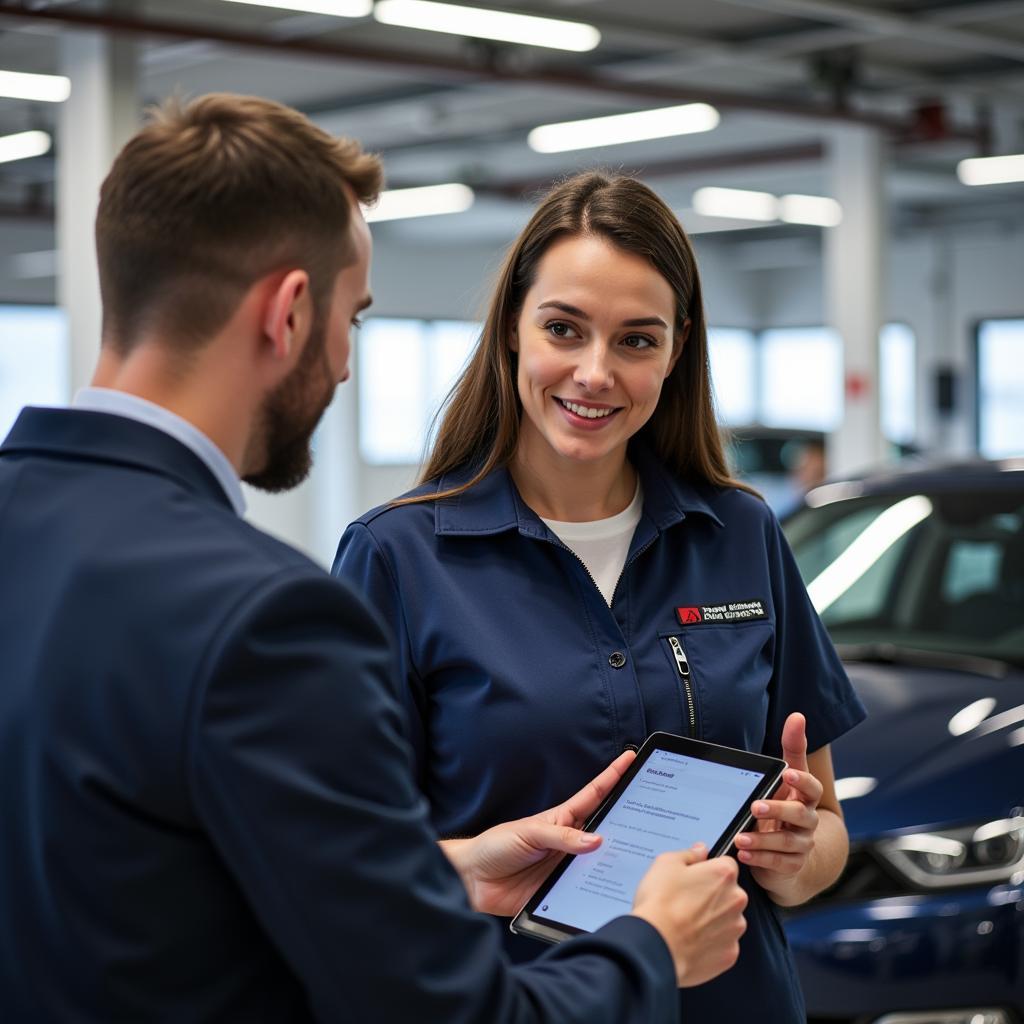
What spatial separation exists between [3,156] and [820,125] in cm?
660

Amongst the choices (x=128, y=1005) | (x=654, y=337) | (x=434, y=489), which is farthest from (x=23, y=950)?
(x=654, y=337)

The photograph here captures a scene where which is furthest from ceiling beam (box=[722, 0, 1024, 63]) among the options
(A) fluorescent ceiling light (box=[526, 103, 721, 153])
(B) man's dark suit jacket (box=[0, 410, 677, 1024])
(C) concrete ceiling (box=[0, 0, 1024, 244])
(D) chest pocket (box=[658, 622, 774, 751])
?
(B) man's dark suit jacket (box=[0, 410, 677, 1024])

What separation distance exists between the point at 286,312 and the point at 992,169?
12.9m

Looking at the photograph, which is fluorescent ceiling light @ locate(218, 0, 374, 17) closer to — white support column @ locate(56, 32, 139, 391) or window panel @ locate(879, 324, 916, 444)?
white support column @ locate(56, 32, 139, 391)

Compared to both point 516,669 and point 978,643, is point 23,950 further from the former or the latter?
point 978,643

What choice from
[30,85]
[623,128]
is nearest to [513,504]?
[30,85]

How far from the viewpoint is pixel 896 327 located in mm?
19609

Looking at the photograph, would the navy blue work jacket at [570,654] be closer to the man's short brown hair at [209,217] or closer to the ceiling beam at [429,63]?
the man's short brown hair at [209,217]

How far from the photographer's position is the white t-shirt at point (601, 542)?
2.08 meters

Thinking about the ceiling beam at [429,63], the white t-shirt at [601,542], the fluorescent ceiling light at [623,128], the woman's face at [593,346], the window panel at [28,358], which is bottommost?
the white t-shirt at [601,542]

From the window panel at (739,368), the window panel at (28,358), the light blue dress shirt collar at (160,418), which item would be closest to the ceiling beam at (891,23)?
the light blue dress shirt collar at (160,418)

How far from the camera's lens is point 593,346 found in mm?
2064

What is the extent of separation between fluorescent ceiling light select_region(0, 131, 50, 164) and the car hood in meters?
9.50

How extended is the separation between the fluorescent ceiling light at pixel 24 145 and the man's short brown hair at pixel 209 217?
1072cm
